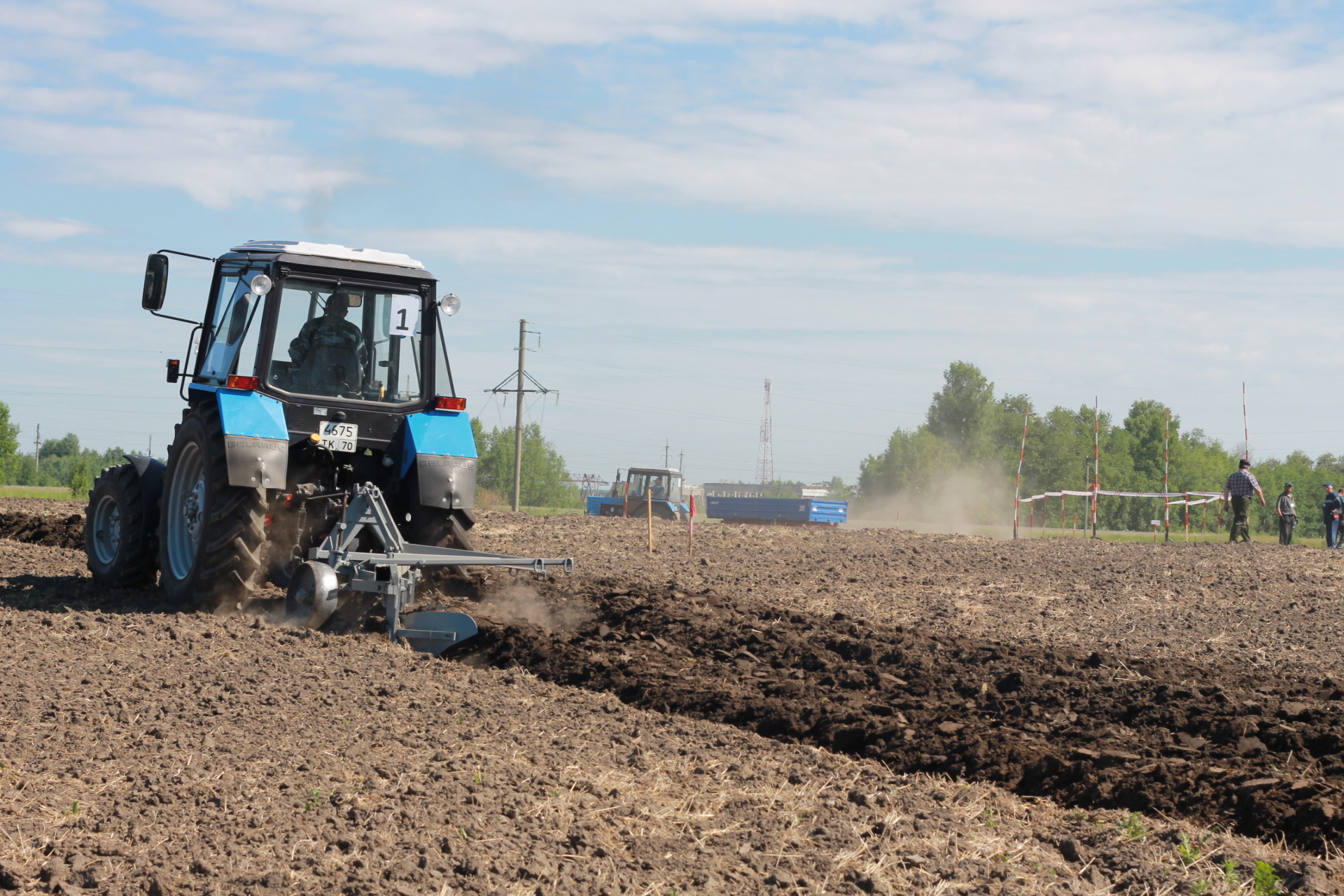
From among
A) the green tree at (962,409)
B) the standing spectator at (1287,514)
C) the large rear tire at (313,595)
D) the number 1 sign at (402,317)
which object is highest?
the green tree at (962,409)

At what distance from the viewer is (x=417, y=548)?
830 cm

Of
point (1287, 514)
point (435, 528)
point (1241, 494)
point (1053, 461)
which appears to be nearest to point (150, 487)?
point (435, 528)

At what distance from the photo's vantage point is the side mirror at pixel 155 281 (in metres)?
8.26

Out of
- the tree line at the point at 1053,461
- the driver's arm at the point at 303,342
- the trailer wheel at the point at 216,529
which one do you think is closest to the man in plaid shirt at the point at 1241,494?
the driver's arm at the point at 303,342

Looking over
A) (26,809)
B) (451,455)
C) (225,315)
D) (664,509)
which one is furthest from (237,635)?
(664,509)

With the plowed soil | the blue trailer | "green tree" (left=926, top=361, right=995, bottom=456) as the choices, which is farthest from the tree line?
the plowed soil

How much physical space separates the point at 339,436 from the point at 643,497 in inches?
1145

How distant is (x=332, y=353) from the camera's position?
8766 millimetres

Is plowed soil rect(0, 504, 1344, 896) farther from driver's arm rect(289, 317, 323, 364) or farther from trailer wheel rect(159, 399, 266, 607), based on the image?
driver's arm rect(289, 317, 323, 364)

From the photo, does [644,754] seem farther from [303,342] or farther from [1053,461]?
[1053,461]

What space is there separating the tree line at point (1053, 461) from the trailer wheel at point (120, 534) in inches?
2348

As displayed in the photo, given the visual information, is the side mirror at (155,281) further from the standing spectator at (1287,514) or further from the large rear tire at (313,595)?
the standing spectator at (1287,514)

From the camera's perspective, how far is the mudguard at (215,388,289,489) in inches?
309

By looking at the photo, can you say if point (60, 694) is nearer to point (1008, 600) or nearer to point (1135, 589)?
point (1008, 600)
